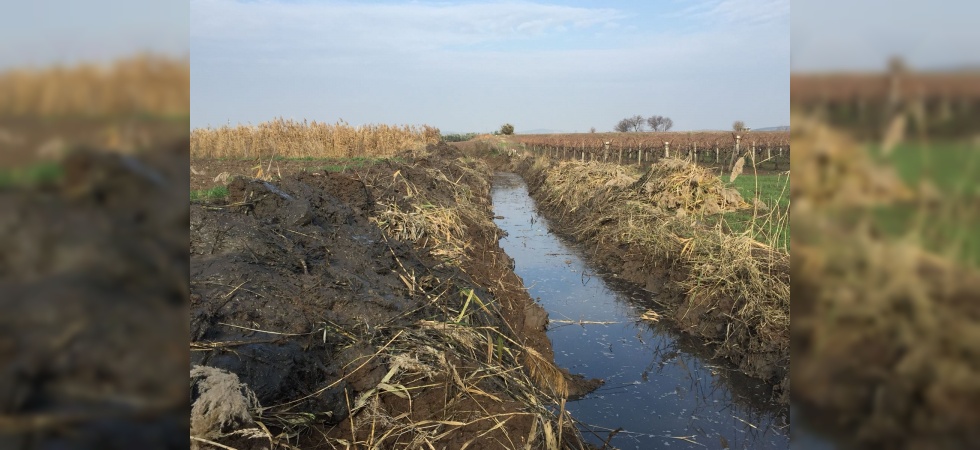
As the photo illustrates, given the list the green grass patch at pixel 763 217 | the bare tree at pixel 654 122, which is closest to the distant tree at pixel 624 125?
the bare tree at pixel 654 122

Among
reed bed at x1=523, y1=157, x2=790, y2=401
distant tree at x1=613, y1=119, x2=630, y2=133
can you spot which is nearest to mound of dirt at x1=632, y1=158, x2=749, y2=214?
reed bed at x1=523, y1=157, x2=790, y2=401

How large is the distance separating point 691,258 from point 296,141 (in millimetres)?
24230

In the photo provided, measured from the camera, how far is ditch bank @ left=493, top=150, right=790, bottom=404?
19.5 ft

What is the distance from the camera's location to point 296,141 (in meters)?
28.7
